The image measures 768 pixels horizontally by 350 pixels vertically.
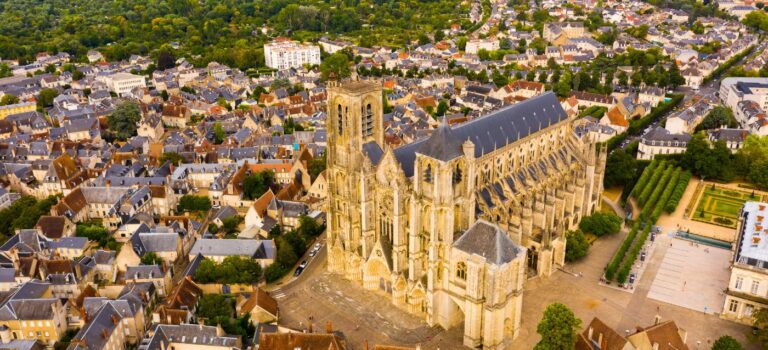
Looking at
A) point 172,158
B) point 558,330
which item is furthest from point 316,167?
point 558,330

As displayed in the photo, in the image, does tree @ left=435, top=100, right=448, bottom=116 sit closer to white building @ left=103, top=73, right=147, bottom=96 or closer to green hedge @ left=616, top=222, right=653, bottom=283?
green hedge @ left=616, top=222, right=653, bottom=283

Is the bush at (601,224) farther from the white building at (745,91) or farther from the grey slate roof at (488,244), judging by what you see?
the white building at (745,91)

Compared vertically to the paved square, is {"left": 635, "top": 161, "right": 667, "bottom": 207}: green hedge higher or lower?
higher

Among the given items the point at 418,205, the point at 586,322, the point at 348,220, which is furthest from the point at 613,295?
the point at 348,220

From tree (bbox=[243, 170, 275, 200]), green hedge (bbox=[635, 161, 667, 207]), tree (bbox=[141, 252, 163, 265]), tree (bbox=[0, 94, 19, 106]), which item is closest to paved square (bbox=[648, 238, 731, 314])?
green hedge (bbox=[635, 161, 667, 207])

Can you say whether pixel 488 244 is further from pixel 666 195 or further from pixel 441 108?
pixel 441 108
